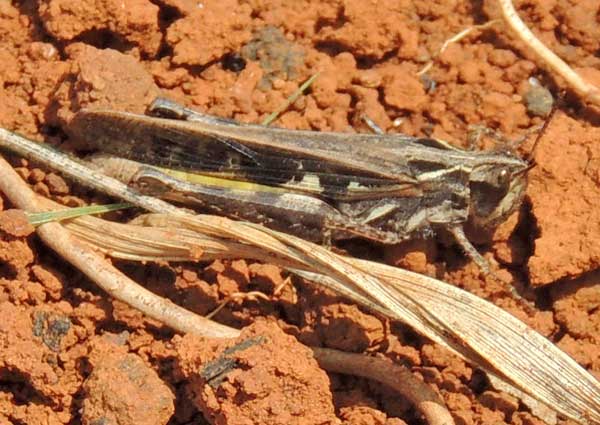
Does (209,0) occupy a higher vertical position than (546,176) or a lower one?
higher

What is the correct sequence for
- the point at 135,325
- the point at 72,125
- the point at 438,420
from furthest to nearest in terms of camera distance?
the point at 72,125
the point at 135,325
the point at 438,420

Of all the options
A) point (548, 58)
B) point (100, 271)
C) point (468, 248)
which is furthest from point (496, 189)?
point (100, 271)

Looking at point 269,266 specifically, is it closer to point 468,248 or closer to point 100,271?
point 100,271

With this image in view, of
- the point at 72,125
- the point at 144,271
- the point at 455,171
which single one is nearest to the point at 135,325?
the point at 144,271

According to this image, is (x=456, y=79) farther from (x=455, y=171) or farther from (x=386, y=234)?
(x=386, y=234)

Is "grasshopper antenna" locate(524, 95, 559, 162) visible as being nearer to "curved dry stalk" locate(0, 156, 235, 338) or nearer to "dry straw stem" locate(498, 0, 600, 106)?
"dry straw stem" locate(498, 0, 600, 106)
